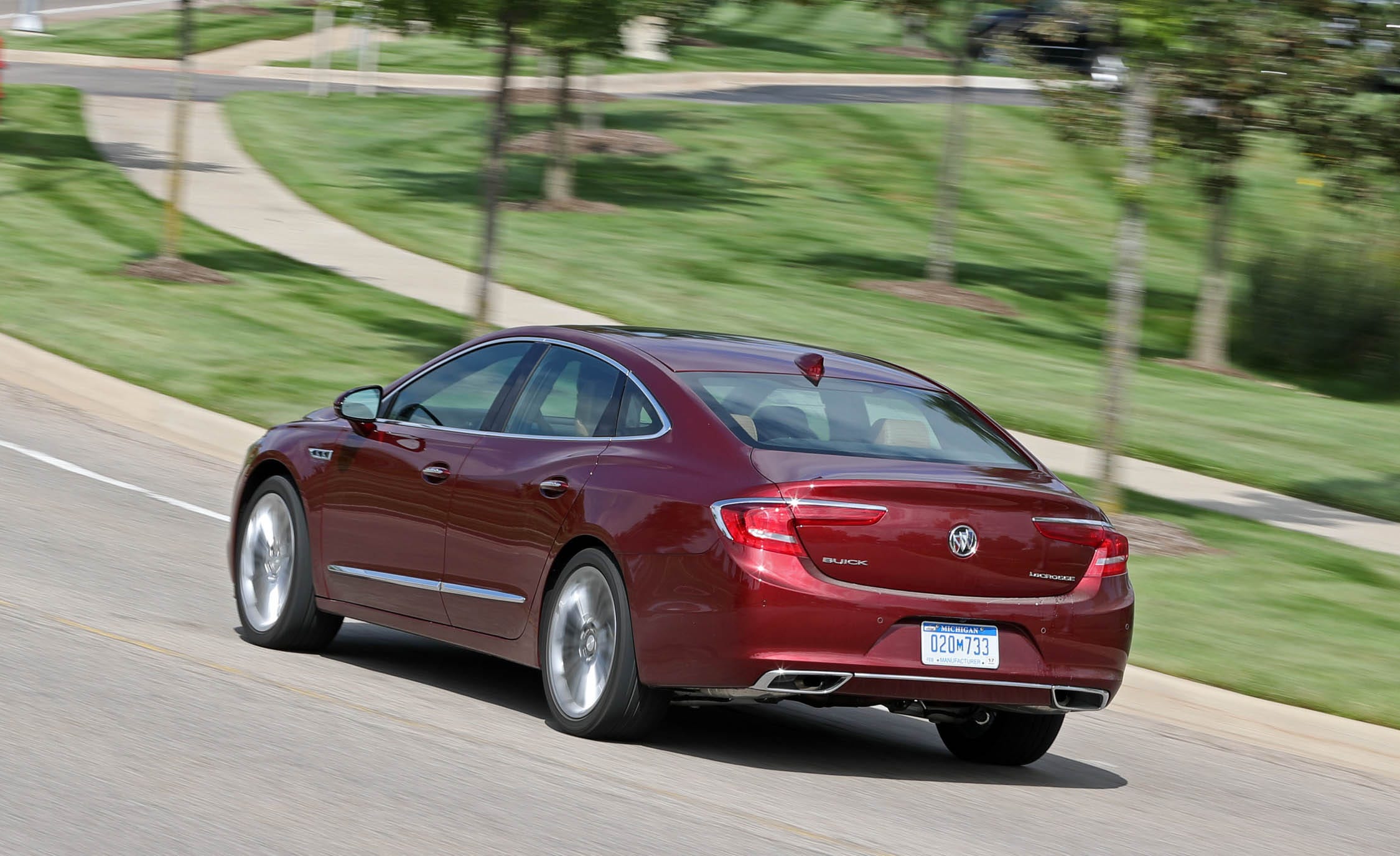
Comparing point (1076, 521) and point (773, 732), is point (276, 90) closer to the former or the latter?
point (773, 732)

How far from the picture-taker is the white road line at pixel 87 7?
57719 mm

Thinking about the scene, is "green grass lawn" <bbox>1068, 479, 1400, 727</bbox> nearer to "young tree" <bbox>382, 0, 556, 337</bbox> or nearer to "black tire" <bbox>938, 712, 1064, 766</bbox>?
"black tire" <bbox>938, 712, 1064, 766</bbox>

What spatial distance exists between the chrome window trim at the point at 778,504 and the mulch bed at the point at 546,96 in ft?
98.3

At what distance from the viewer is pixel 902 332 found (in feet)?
69.8

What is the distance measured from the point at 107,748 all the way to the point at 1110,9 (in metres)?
8.99

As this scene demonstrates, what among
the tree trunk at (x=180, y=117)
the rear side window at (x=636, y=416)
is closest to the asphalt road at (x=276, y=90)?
the tree trunk at (x=180, y=117)

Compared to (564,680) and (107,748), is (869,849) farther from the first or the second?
(107,748)

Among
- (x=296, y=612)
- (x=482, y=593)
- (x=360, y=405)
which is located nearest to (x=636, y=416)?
(x=482, y=593)

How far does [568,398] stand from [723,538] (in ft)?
4.16

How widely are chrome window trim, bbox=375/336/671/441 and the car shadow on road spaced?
1.10m

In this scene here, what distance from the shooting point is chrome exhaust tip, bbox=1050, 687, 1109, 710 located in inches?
267

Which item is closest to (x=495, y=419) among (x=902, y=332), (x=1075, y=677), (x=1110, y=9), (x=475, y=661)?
(x=475, y=661)

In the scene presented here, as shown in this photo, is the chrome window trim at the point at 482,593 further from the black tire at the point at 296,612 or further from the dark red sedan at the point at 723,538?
the black tire at the point at 296,612

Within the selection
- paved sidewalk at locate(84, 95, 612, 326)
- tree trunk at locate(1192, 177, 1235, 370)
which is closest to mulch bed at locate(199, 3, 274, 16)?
paved sidewalk at locate(84, 95, 612, 326)
